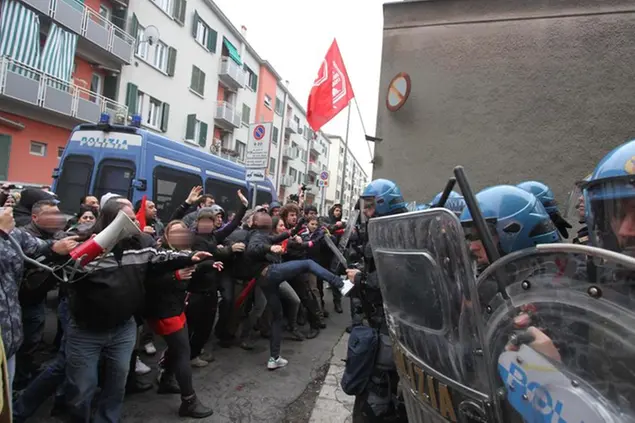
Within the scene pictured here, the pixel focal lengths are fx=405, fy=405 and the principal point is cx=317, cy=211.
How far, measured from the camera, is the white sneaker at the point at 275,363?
14.4 ft

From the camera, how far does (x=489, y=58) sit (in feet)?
22.2

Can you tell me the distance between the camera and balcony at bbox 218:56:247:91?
26.8 metres

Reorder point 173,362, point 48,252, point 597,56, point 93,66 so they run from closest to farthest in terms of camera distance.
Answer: point 48,252 → point 173,362 → point 597,56 → point 93,66

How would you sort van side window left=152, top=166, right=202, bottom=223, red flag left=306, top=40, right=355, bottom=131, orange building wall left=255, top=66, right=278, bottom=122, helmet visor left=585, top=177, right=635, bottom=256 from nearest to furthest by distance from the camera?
1. helmet visor left=585, top=177, right=635, bottom=256
2. van side window left=152, top=166, right=202, bottom=223
3. red flag left=306, top=40, right=355, bottom=131
4. orange building wall left=255, top=66, right=278, bottom=122

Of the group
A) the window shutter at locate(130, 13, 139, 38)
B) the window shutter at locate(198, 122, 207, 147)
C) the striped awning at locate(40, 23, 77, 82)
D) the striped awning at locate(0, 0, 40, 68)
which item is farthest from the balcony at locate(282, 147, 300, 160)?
the striped awning at locate(0, 0, 40, 68)

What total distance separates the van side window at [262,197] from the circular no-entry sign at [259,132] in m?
4.73

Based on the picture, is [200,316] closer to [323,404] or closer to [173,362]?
[173,362]

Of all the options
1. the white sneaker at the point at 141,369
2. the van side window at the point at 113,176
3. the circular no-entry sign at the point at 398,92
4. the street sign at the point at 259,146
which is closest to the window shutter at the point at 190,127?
the van side window at the point at 113,176

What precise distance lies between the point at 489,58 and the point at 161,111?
1843cm

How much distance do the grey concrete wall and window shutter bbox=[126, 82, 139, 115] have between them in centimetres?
1485

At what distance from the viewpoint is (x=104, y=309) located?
253 cm

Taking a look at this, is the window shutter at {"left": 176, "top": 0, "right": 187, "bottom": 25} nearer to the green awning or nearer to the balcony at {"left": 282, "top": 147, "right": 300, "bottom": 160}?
the green awning

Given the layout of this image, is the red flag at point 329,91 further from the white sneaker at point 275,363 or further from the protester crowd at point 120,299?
the white sneaker at point 275,363

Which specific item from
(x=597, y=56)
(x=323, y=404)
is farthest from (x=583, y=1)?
(x=323, y=404)
